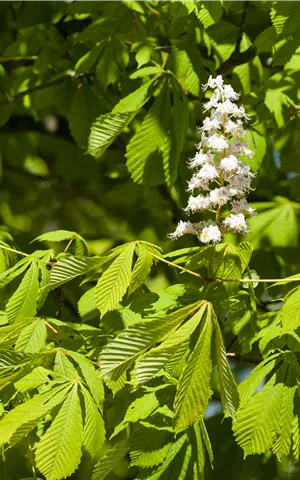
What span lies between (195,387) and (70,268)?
0.35 meters

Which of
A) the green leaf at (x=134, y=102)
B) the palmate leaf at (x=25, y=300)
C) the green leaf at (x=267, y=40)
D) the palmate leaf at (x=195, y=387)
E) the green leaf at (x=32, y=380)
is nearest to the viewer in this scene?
the palmate leaf at (x=195, y=387)

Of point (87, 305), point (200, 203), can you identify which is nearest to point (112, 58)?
point (87, 305)

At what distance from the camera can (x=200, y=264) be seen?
1.47 meters

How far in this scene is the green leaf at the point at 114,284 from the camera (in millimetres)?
1393

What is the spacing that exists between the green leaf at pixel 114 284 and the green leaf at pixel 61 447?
187 millimetres

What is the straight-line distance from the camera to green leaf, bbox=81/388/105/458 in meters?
1.39

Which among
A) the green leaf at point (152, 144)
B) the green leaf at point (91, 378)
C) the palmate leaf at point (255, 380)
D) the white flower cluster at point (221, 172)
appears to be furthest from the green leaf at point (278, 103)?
the green leaf at point (91, 378)

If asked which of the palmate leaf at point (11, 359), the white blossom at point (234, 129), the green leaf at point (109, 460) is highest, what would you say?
the white blossom at point (234, 129)

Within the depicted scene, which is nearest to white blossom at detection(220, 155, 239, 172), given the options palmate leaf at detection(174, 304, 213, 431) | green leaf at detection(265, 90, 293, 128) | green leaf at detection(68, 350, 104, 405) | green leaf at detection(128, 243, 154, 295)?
green leaf at detection(128, 243, 154, 295)

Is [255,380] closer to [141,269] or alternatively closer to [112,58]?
[141,269]

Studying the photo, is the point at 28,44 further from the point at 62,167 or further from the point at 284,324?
the point at 284,324

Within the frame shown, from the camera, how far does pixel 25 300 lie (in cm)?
167

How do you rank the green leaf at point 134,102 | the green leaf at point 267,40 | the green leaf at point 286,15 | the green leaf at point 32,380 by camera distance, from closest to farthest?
the green leaf at point 32,380 < the green leaf at point 286,15 < the green leaf at point 134,102 < the green leaf at point 267,40

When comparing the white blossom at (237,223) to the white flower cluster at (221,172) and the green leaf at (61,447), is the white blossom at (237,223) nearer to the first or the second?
the white flower cluster at (221,172)
